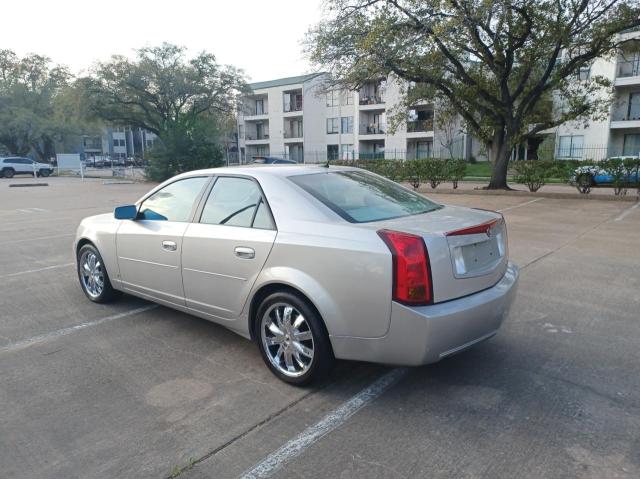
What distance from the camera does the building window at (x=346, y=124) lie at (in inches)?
2024

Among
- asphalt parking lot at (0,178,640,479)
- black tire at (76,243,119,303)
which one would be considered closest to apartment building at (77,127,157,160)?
black tire at (76,243,119,303)

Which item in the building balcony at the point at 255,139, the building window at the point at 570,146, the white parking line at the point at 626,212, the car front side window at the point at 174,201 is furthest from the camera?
the building balcony at the point at 255,139

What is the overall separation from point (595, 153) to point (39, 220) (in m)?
35.6

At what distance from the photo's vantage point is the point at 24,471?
2512mm

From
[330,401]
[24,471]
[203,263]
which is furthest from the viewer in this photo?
[203,263]

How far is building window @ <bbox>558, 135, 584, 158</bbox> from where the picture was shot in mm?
35219

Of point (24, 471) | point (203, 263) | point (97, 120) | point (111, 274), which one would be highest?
point (97, 120)

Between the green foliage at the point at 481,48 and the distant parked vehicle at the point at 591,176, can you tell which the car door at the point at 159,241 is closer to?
the green foliage at the point at 481,48

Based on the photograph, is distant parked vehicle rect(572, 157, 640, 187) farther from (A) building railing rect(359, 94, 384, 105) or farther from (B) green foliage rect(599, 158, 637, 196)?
(A) building railing rect(359, 94, 384, 105)

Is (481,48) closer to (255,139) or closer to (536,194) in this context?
(536,194)

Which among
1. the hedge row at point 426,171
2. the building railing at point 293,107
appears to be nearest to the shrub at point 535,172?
the hedge row at point 426,171

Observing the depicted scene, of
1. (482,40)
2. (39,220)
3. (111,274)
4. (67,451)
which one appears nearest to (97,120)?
(39,220)

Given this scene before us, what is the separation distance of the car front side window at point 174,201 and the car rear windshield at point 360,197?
3.43 ft

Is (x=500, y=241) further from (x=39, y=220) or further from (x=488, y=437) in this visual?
(x=39, y=220)
